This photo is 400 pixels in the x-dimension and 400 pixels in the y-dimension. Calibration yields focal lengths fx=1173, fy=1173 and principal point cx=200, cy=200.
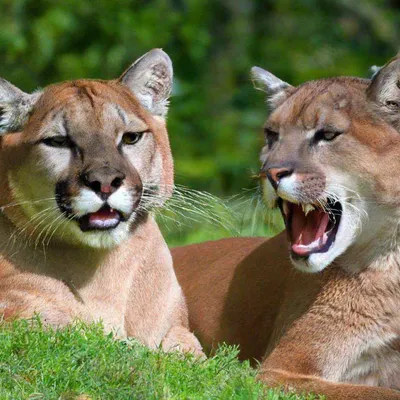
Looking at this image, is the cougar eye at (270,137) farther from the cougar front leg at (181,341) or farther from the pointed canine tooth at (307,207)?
the cougar front leg at (181,341)

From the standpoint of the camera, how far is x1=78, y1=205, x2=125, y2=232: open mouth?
6727 mm

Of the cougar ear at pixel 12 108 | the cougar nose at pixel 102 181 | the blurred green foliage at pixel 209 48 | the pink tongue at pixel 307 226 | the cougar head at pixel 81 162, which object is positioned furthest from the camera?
the blurred green foliage at pixel 209 48

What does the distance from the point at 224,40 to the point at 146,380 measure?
14096 millimetres

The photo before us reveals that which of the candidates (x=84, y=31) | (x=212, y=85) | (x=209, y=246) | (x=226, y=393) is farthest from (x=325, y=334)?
(x=212, y=85)

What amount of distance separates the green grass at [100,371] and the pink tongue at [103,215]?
0.62 metres

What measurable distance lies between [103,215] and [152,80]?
1254mm

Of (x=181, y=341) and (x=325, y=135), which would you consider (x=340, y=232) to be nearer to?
(x=325, y=135)

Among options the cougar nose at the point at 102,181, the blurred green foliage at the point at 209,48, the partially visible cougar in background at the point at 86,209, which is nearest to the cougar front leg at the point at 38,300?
the partially visible cougar in background at the point at 86,209

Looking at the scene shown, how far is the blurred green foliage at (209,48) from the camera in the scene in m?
16.8

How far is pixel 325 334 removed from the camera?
6750 mm

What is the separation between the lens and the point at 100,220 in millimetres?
6746

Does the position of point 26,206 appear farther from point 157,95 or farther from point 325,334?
point 325,334

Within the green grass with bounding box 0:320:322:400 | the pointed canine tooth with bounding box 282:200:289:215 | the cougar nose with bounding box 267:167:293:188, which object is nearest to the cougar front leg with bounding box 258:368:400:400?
the green grass with bounding box 0:320:322:400

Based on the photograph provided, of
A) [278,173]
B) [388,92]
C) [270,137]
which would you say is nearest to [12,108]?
[270,137]
